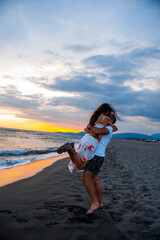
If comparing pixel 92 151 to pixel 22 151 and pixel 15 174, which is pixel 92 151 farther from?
pixel 22 151

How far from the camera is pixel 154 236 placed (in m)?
2.55

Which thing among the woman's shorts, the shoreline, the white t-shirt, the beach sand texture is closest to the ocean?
the shoreline

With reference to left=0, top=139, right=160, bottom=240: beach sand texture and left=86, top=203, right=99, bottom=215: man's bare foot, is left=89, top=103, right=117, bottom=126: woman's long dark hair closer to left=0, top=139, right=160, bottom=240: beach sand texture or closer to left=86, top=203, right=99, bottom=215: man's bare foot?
left=86, top=203, right=99, bottom=215: man's bare foot

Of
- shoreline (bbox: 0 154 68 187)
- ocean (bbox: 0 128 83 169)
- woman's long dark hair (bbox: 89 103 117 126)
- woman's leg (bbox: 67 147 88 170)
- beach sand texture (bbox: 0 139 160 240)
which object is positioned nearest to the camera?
beach sand texture (bbox: 0 139 160 240)

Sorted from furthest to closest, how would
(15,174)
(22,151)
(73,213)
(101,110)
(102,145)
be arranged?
(22,151), (15,174), (101,110), (102,145), (73,213)

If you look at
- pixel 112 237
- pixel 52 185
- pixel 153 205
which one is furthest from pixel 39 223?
pixel 153 205

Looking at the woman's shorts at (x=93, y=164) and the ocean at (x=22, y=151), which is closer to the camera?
A: the woman's shorts at (x=93, y=164)

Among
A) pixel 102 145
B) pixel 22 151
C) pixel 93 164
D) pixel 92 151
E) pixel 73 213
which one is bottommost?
pixel 22 151

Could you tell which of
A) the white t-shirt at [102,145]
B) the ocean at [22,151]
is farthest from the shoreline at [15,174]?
the white t-shirt at [102,145]

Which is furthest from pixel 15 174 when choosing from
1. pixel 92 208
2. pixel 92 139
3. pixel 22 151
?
pixel 22 151

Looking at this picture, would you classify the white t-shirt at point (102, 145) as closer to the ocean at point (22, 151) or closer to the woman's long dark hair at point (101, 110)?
the woman's long dark hair at point (101, 110)

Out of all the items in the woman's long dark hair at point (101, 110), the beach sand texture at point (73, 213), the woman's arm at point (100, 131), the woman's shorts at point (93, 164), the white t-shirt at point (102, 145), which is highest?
the woman's long dark hair at point (101, 110)

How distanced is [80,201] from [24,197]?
4.16ft

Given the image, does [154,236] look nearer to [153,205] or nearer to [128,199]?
[153,205]
